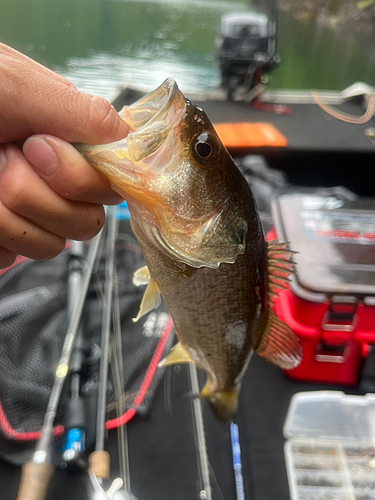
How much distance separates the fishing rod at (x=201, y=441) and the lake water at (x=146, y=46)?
7.10 metres

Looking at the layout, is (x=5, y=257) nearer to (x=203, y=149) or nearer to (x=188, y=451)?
(x=203, y=149)

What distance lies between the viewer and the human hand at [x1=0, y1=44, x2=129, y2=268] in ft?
2.10

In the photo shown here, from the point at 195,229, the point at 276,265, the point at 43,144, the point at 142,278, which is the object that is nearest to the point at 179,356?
the point at 142,278

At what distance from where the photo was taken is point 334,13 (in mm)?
21250

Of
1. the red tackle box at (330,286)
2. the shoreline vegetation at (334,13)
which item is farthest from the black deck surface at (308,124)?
the shoreline vegetation at (334,13)

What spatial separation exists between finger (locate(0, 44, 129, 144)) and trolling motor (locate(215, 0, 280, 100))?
17.0ft

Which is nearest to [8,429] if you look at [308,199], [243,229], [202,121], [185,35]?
[243,229]

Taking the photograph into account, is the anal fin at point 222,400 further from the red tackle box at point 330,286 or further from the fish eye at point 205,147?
the fish eye at point 205,147

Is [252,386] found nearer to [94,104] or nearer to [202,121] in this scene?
[202,121]

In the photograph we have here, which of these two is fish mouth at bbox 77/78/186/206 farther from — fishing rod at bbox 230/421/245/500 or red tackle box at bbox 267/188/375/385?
fishing rod at bbox 230/421/245/500

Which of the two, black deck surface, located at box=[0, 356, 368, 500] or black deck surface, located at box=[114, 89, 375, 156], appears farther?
black deck surface, located at box=[114, 89, 375, 156]

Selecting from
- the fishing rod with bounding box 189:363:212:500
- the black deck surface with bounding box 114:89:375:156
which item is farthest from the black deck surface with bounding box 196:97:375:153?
the fishing rod with bounding box 189:363:212:500

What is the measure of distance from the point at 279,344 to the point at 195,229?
55 cm

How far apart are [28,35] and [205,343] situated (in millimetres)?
16061
